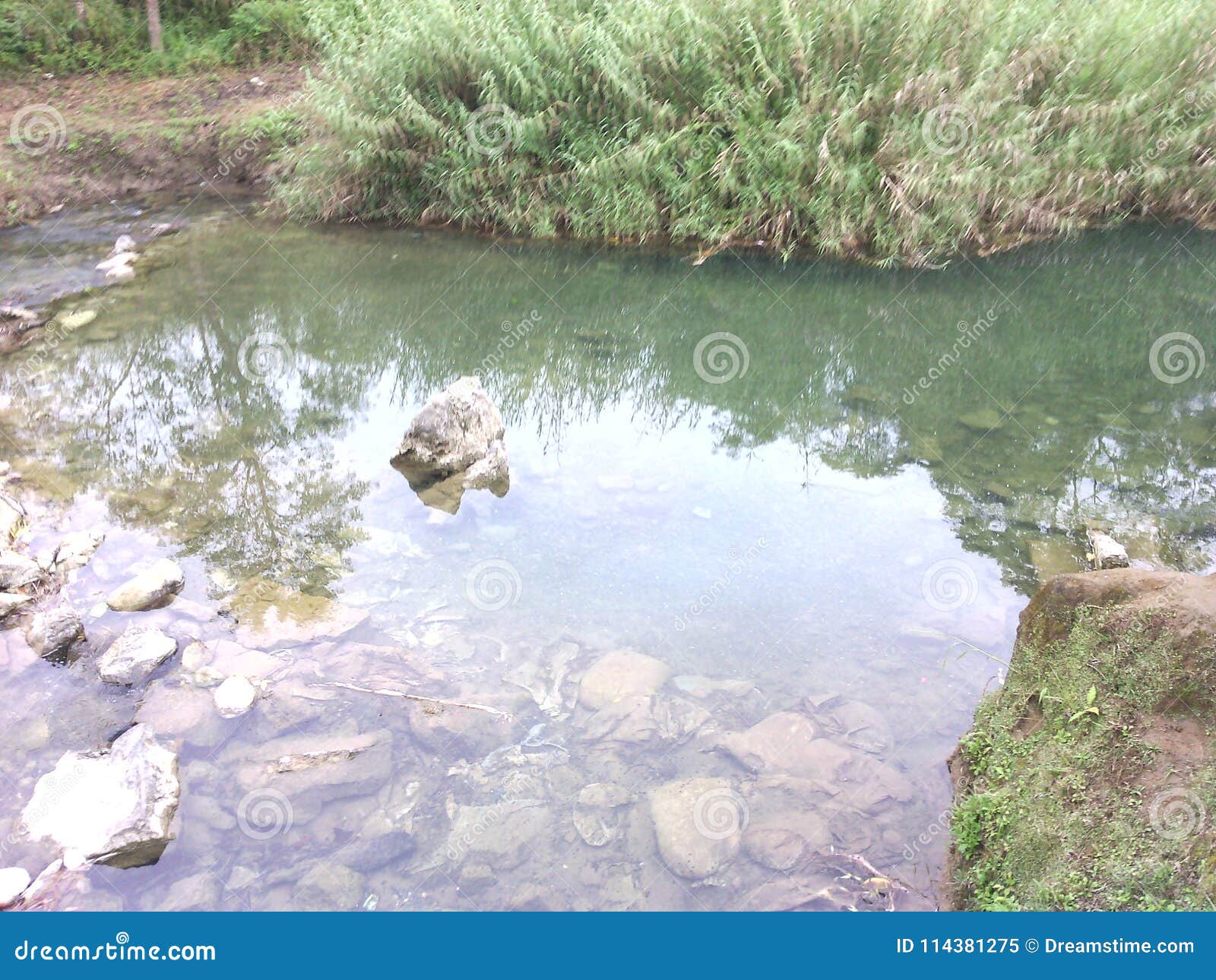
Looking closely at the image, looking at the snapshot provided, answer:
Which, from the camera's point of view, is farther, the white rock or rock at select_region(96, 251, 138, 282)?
rock at select_region(96, 251, 138, 282)

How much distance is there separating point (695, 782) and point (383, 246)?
989cm

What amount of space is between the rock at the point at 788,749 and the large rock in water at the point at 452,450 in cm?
293

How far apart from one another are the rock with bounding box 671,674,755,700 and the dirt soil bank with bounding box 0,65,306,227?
1222cm

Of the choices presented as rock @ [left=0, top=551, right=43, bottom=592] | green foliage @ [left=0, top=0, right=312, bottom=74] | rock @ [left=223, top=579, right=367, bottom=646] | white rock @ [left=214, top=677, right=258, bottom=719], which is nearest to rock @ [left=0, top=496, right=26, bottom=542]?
rock @ [left=0, top=551, right=43, bottom=592]

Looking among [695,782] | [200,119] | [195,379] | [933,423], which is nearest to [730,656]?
→ [695,782]

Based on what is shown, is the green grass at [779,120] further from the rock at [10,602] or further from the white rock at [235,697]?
the white rock at [235,697]

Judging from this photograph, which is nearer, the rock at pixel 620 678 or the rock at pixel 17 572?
the rock at pixel 620 678

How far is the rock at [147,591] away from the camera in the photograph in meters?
5.20

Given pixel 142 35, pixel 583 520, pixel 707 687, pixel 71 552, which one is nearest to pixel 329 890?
pixel 707 687

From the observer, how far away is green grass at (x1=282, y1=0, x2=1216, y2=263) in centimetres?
1079

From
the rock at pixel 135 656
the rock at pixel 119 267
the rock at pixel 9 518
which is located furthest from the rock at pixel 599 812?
the rock at pixel 119 267

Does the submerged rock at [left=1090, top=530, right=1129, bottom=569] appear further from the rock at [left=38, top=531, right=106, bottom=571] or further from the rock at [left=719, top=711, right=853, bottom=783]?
the rock at [left=38, top=531, right=106, bottom=571]

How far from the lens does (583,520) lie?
6.29 metres
